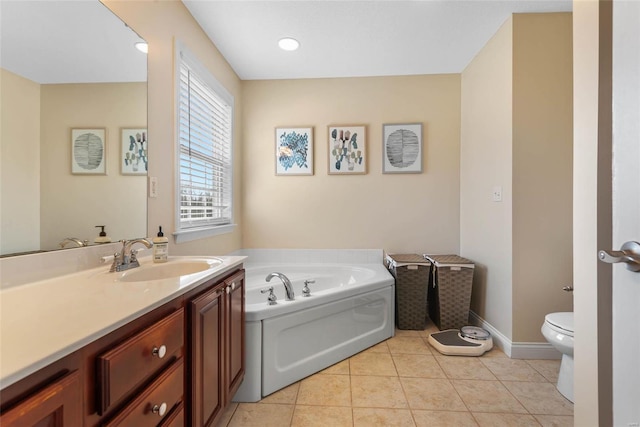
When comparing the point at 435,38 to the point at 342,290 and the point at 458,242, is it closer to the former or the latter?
the point at 458,242

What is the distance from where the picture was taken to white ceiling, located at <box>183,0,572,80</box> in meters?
1.98

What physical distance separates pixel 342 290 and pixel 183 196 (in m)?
1.35

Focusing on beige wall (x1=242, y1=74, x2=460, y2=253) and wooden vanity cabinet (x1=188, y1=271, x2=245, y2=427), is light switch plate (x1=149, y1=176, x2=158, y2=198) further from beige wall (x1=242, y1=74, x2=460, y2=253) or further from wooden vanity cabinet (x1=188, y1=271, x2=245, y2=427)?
beige wall (x1=242, y1=74, x2=460, y2=253)

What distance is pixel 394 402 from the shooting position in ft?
5.32

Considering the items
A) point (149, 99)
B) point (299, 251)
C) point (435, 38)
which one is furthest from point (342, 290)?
point (435, 38)

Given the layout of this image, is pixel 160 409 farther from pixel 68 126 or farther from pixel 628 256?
pixel 628 256

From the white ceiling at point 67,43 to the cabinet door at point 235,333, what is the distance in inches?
42.6

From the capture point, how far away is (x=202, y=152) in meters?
2.27

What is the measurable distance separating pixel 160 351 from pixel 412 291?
2.20 m

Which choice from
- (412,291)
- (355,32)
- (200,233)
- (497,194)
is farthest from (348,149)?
(200,233)

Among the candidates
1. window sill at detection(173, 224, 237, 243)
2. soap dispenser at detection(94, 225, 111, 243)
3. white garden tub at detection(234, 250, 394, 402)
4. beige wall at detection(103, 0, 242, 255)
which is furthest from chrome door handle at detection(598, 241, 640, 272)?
window sill at detection(173, 224, 237, 243)

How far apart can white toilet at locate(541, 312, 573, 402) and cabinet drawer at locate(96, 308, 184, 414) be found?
6.58ft

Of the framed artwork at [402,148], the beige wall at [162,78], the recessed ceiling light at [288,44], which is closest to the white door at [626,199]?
the beige wall at [162,78]

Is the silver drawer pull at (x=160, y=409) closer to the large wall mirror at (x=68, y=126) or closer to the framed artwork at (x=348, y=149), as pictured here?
the large wall mirror at (x=68, y=126)
